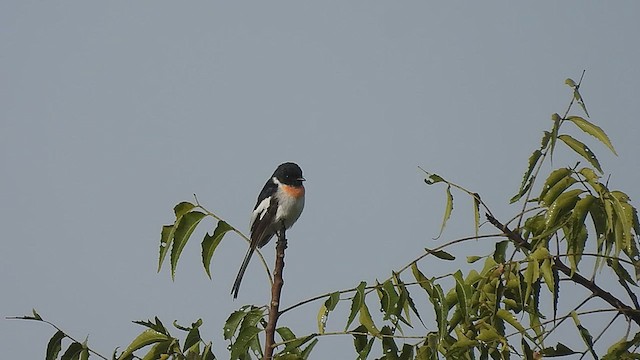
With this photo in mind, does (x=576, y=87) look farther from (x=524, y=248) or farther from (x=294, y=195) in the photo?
(x=294, y=195)

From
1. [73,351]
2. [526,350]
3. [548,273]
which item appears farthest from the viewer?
[73,351]

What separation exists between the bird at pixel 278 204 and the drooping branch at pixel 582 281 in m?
5.53

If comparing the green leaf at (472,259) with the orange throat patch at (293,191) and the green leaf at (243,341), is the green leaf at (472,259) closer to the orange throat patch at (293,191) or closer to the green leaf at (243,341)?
the green leaf at (243,341)

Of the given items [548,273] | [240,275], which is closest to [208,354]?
[548,273]

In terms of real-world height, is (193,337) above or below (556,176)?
below

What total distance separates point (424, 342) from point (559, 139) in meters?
1.02

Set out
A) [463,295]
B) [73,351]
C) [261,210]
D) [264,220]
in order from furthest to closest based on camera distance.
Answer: [261,210] < [264,220] < [73,351] < [463,295]

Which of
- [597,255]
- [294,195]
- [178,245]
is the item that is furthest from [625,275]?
[294,195]

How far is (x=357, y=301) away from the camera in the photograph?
3404mm

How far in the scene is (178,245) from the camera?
3758 millimetres

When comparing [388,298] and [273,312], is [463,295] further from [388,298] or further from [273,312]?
[273,312]

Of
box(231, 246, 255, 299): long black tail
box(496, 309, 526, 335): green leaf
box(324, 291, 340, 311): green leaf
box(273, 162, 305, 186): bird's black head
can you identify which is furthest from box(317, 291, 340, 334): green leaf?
box(273, 162, 305, 186): bird's black head

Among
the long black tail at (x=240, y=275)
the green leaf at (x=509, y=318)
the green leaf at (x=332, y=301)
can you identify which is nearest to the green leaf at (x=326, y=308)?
the green leaf at (x=332, y=301)

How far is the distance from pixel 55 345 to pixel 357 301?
136cm
